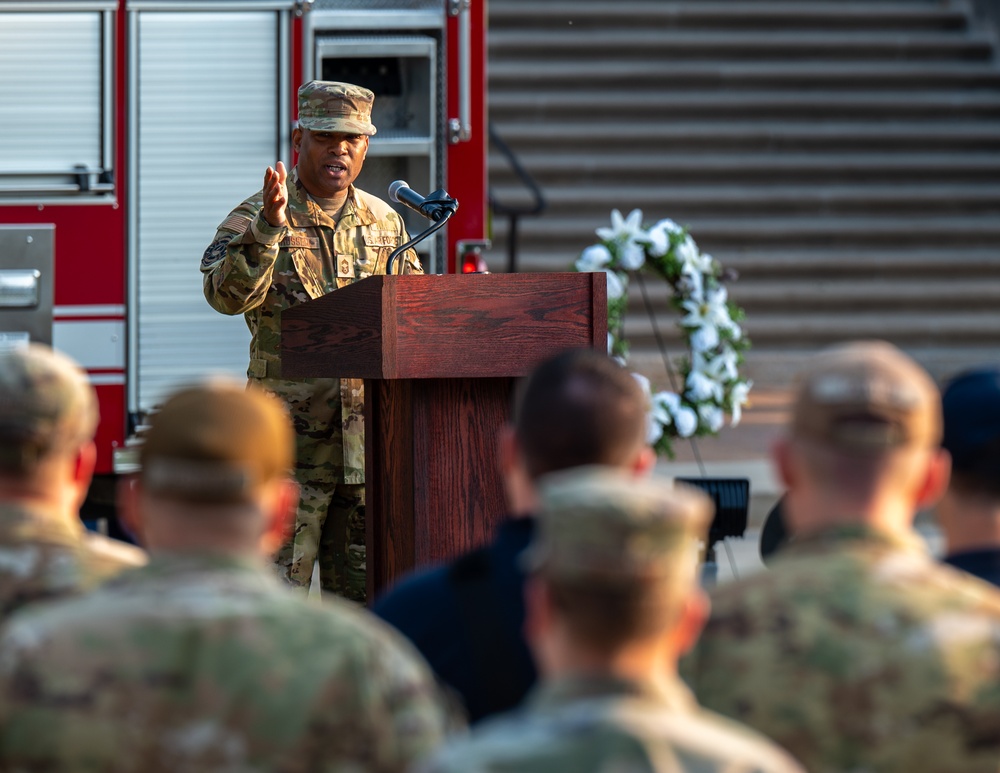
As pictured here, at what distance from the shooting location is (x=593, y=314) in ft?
14.5

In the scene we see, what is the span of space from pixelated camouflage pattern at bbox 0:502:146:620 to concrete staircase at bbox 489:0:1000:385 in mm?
8649

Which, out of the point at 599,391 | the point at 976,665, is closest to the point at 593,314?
the point at 599,391

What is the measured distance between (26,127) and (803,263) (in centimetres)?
624

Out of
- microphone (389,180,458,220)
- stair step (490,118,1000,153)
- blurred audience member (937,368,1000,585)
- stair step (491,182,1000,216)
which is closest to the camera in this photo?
blurred audience member (937,368,1000,585)

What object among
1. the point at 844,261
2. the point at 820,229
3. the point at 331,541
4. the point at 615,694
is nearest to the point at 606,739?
the point at 615,694

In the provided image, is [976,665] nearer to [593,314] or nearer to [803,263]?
[593,314]

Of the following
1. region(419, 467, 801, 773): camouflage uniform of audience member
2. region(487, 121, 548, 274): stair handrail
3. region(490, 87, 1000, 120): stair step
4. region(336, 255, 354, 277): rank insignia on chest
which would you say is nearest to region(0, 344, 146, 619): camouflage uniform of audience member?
region(419, 467, 801, 773): camouflage uniform of audience member

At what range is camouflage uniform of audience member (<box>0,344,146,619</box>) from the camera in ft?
8.18

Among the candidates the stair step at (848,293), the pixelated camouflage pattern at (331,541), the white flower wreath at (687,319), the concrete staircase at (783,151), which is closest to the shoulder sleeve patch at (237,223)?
the pixelated camouflage pattern at (331,541)

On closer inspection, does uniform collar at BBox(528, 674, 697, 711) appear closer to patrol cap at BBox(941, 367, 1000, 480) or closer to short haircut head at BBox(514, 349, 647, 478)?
short haircut head at BBox(514, 349, 647, 478)

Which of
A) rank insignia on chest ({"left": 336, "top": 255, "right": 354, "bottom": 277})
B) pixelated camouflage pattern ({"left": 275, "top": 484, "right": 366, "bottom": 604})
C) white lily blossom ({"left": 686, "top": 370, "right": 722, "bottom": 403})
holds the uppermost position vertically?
rank insignia on chest ({"left": 336, "top": 255, "right": 354, "bottom": 277})

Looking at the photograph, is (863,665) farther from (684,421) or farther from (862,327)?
(862,327)

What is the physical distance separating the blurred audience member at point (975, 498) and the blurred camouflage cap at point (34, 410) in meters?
1.35

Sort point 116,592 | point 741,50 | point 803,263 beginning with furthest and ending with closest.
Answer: point 741,50 → point 803,263 → point 116,592
